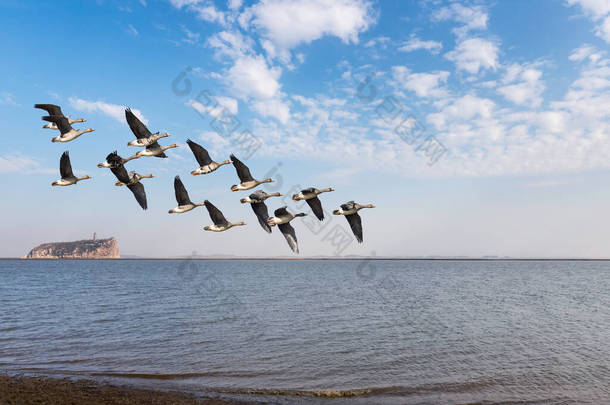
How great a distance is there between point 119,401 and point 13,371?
419 inches

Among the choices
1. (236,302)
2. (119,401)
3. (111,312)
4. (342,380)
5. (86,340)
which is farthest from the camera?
(236,302)

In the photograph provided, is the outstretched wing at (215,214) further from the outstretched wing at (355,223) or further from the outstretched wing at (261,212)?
the outstretched wing at (355,223)

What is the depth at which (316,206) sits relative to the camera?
8.87 metres

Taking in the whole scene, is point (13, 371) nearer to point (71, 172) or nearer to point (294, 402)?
point (294, 402)

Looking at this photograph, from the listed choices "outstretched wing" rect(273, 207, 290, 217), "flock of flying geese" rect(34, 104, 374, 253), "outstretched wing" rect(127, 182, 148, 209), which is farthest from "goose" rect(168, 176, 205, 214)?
"outstretched wing" rect(273, 207, 290, 217)

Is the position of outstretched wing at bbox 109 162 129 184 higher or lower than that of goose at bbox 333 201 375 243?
higher

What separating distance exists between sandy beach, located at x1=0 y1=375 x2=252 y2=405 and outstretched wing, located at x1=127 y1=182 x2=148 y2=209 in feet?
54.2

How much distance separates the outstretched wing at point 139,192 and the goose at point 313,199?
426 centimetres

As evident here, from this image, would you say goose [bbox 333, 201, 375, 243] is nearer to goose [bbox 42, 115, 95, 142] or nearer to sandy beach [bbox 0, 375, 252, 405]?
goose [bbox 42, 115, 95, 142]

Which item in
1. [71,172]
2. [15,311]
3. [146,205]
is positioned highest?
[71,172]

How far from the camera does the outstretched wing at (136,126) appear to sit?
10.3 meters

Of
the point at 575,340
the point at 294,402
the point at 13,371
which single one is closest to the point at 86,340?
the point at 13,371

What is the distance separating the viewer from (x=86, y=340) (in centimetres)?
3778

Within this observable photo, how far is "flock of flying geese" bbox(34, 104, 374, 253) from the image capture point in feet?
28.7
